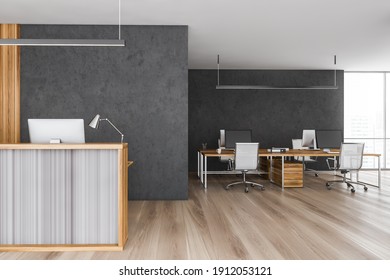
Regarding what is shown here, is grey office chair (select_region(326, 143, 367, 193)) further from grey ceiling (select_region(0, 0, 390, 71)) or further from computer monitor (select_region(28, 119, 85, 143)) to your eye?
computer monitor (select_region(28, 119, 85, 143))

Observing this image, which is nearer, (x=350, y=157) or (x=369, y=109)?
(x=350, y=157)

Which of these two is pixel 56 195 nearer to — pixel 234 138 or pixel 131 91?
pixel 131 91

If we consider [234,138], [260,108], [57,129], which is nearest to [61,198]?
[57,129]

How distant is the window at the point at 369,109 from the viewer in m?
10.5

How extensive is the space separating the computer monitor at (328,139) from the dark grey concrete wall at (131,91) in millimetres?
3404

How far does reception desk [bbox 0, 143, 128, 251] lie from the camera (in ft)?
10.8

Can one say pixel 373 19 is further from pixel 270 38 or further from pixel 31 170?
pixel 31 170

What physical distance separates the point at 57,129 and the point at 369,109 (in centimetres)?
979

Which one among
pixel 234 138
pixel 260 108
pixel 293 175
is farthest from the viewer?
pixel 260 108

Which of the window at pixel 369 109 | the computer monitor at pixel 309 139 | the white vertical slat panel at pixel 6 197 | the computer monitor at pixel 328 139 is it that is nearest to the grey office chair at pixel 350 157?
the computer monitor at pixel 328 139

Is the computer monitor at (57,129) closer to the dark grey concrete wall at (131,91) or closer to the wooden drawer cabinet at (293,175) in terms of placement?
the dark grey concrete wall at (131,91)

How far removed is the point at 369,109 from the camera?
1051cm

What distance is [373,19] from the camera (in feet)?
18.9
